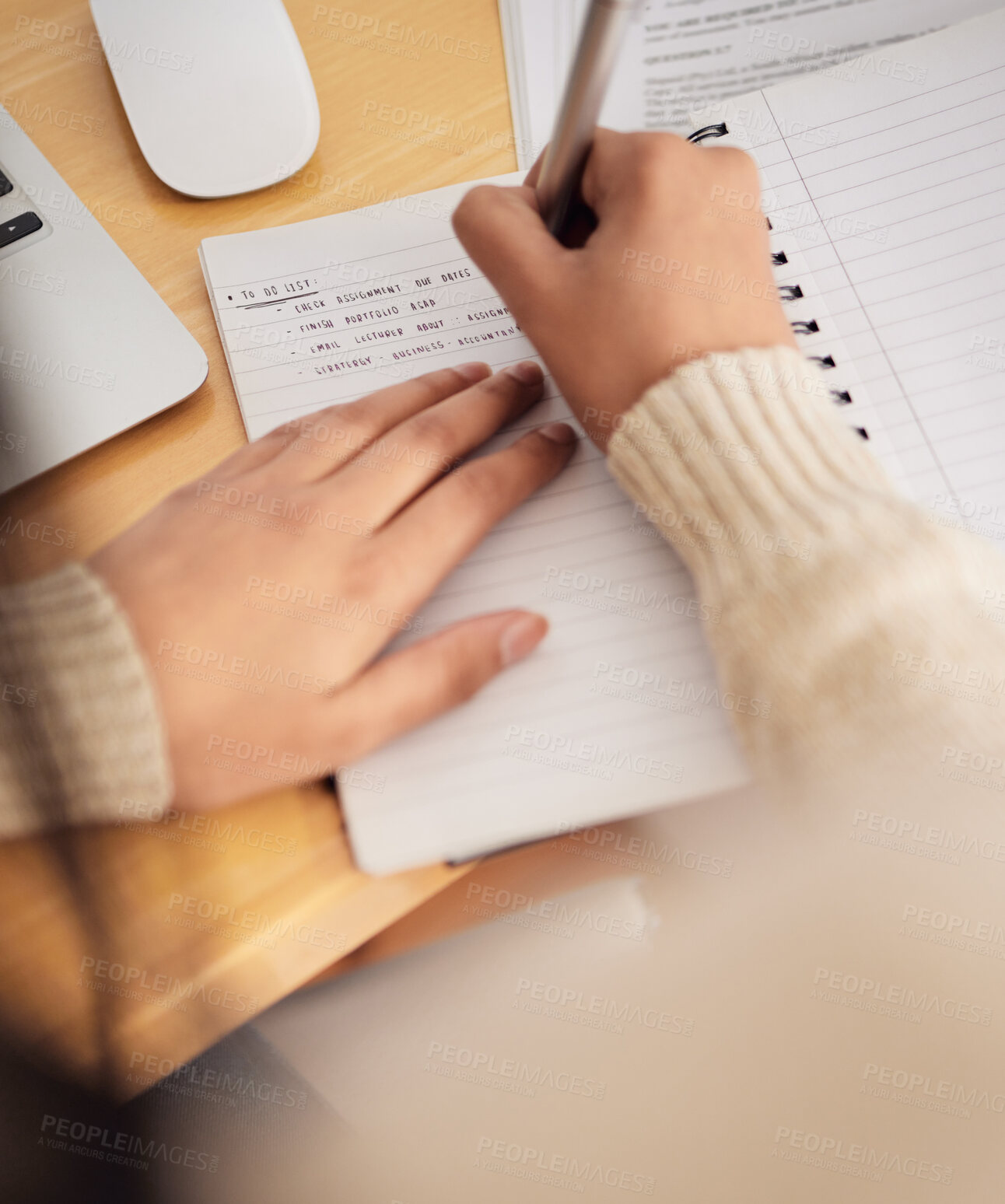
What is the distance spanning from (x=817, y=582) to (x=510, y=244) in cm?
24

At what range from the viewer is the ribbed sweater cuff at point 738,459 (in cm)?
37

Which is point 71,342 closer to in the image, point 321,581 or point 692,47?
point 321,581

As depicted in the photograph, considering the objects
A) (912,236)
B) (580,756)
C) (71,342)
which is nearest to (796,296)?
(912,236)

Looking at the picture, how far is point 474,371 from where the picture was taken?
440 millimetres

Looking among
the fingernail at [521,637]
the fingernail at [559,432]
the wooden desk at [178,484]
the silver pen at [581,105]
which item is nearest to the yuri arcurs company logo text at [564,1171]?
the wooden desk at [178,484]

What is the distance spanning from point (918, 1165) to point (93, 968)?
35cm

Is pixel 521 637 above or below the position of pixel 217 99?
below

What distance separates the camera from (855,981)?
34 centimetres

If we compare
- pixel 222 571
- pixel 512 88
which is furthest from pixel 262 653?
pixel 512 88

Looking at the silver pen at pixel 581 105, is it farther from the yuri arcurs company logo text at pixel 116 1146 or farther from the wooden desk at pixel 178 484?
the yuri arcurs company logo text at pixel 116 1146

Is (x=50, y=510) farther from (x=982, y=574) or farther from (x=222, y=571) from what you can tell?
(x=982, y=574)

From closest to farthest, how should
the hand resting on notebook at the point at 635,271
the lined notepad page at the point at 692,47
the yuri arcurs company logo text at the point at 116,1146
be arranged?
the yuri arcurs company logo text at the point at 116,1146 → the hand resting on notebook at the point at 635,271 → the lined notepad page at the point at 692,47

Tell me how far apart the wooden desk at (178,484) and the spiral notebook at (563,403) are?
0.08 feet

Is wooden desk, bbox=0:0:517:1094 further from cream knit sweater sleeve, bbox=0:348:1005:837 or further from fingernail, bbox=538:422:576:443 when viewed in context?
fingernail, bbox=538:422:576:443
